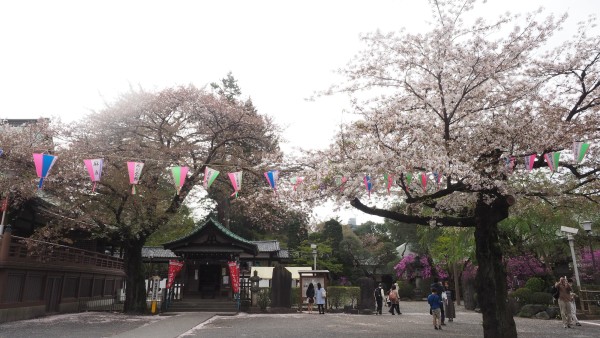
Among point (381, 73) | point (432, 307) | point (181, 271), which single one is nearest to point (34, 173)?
point (181, 271)

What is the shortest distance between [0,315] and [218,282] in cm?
1168

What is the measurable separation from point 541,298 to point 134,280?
65.9ft

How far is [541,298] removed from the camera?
64.1 feet

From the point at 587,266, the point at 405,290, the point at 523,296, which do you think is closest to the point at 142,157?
the point at 523,296

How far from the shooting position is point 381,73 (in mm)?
10844

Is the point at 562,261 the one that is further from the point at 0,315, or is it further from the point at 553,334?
the point at 0,315

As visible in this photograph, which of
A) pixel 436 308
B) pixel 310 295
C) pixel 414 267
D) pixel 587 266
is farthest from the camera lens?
pixel 414 267

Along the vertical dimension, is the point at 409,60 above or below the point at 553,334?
above

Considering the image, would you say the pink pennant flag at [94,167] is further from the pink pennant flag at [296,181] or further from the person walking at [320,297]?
the person walking at [320,297]

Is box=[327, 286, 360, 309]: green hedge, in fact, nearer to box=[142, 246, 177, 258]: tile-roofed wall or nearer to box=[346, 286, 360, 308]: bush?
box=[346, 286, 360, 308]: bush

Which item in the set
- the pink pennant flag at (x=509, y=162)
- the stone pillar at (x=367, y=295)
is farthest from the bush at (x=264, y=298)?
the pink pennant flag at (x=509, y=162)

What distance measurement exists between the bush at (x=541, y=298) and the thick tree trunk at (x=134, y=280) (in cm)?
1941

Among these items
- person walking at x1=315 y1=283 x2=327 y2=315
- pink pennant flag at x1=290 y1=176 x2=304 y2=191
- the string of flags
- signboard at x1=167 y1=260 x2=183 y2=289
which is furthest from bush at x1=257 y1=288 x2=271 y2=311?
pink pennant flag at x1=290 y1=176 x2=304 y2=191

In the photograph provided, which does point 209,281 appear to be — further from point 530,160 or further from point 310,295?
point 530,160
